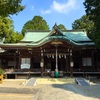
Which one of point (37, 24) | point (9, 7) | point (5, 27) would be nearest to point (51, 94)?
point (9, 7)

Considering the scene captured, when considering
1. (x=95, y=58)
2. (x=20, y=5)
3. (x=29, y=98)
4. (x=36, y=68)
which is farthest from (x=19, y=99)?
(x=95, y=58)

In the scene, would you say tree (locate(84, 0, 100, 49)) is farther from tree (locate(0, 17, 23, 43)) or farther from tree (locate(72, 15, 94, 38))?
tree (locate(72, 15, 94, 38))

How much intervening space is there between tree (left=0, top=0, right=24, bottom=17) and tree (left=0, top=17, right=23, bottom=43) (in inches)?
1012

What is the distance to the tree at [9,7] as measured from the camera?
12.7m

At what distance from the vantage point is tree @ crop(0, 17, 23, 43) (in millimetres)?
40250

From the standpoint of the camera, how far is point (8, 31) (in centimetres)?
4166

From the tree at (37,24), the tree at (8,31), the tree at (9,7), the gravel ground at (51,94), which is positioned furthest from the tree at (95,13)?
the tree at (37,24)

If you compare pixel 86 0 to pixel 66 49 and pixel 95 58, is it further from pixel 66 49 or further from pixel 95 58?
pixel 95 58

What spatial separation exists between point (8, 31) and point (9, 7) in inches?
1147

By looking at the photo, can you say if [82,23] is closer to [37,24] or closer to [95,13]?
[37,24]

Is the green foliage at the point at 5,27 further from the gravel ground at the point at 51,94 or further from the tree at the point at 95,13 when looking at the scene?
the gravel ground at the point at 51,94

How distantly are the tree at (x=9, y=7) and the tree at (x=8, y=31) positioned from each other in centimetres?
2571

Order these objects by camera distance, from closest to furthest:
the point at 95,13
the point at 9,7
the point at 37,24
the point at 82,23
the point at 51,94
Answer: the point at 9,7, the point at 51,94, the point at 95,13, the point at 82,23, the point at 37,24

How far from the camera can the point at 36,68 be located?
99.9 ft
